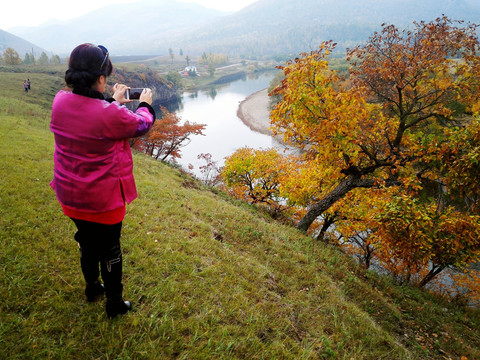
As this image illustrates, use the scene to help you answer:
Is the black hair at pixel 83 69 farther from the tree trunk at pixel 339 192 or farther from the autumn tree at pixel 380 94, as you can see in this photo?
the tree trunk at pixel 339 192

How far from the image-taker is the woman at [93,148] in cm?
233

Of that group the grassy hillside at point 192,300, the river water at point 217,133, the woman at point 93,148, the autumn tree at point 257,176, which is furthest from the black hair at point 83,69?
the river water at point 217,133

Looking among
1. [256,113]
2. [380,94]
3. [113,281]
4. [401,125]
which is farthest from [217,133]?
[113,281]

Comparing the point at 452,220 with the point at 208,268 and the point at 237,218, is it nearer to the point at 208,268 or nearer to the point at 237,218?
the point at 237,218

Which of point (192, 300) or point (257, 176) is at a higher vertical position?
point (192, 300)

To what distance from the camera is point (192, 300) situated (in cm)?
397

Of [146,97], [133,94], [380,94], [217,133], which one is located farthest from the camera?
[217,133]

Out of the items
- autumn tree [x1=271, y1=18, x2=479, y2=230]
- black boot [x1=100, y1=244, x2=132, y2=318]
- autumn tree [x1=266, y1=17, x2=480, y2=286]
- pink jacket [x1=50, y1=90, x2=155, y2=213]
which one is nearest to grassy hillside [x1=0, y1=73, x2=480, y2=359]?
black boot [x1=100, y1=244, x2=132, y2=318]

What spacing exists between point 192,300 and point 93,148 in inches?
110

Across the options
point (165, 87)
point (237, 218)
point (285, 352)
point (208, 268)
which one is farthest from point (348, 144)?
point (165, 87)

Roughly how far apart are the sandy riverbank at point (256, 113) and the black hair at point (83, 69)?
5687 cm

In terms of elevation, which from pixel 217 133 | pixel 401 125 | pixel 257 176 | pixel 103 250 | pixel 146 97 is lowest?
pixel 217 133

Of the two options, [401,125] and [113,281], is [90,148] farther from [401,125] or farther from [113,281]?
[401,125]

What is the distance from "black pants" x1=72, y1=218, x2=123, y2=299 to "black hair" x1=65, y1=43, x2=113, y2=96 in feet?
4.44
